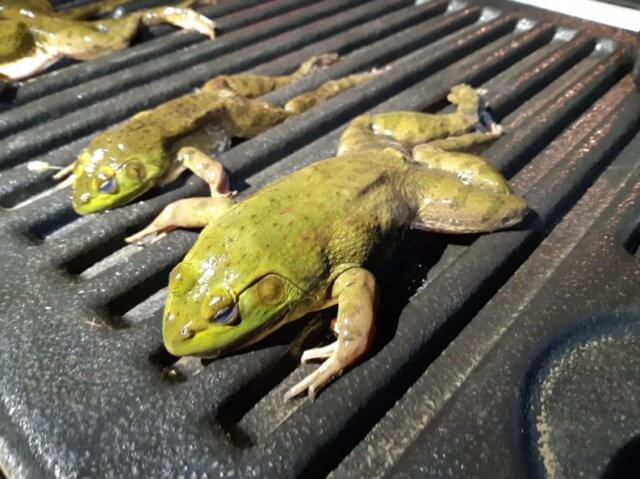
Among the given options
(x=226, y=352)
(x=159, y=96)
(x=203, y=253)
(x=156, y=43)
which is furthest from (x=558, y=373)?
(x=156, y=43)

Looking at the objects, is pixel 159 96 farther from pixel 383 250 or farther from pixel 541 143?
pixel 541 143

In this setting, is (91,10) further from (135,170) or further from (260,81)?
(135,170)

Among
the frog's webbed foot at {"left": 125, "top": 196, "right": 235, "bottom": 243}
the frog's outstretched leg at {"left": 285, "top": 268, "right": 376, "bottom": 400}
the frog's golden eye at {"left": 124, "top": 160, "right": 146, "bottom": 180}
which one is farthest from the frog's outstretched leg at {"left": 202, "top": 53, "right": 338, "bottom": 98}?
the frog's outstretched leg at {"left": 285, "top": 268, "right": 376, "bottom": 400}

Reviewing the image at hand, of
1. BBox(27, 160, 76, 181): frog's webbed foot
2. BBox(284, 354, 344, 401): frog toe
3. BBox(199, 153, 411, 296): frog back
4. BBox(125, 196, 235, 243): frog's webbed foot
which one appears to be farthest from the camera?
BBox(27, 160, 76, 181): frog's webbed foot

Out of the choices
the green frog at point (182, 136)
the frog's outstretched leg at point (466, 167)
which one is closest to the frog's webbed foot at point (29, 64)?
the green frog at point (182, 136)

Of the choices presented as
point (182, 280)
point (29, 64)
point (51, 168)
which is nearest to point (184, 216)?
point (182, 280)

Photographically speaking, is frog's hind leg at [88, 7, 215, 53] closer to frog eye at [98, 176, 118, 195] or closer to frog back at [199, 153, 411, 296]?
frog eye at [98, 176, 118, 195]

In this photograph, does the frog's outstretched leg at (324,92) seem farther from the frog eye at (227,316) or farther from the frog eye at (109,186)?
the frog eye at (227,316)
